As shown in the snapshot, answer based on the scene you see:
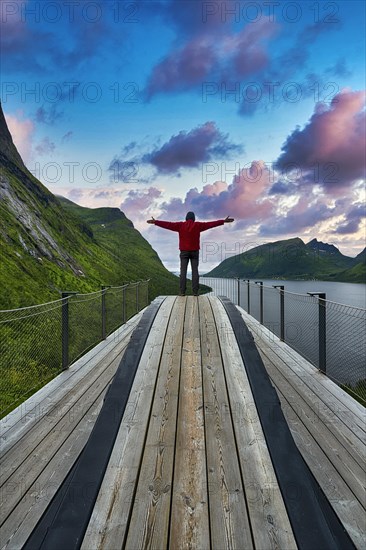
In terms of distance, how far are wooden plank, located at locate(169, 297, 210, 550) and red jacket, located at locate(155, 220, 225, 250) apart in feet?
17.9

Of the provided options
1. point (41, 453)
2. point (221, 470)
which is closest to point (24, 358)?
point (41, 453)

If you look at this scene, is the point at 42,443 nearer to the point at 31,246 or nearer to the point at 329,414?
the point at 329,414

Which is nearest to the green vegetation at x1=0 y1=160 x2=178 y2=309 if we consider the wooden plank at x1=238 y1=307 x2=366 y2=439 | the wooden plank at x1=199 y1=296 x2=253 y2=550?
the wooden plank at x1=238 y1=307 x2=366 y2=439

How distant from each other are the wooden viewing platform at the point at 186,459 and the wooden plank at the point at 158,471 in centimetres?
1

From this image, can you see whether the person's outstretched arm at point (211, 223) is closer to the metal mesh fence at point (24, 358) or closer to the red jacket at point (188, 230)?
→ the red jacket at point (188, 230)

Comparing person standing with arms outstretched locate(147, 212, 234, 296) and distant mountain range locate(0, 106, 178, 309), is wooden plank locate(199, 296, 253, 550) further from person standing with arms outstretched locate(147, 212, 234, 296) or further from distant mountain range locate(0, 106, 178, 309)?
distant mountain range locate(0, 106, 178, 309)

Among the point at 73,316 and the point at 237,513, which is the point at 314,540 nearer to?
the point at 237,513

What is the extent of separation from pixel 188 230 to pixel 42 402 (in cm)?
630

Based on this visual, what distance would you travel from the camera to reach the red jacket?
923 cm

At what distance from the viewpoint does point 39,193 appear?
40.4 m

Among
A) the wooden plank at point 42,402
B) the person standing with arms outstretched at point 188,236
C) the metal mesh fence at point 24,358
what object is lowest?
the metal mesh fence at point 24,358

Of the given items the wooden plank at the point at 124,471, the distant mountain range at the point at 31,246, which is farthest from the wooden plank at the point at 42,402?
the distant mountain range at the point at 31,246

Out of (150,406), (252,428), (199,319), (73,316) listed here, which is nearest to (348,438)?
(252,428)

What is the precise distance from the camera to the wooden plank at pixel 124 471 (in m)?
2.12
